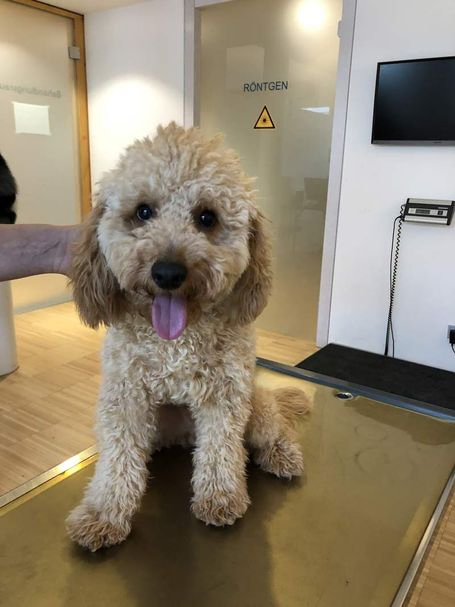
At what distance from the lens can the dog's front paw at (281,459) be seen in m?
1.18

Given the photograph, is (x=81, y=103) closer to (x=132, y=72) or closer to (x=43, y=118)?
(x=43, y=118)

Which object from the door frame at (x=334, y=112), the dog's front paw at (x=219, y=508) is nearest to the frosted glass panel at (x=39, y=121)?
the door frame at (x=334, y=112)

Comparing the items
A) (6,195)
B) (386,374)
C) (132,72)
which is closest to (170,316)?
(6,195)

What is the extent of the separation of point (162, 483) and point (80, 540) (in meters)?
0.24

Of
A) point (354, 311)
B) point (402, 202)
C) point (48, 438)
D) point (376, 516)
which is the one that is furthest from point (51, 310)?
point (376, 516)

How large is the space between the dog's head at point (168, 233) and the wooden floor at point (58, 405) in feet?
2.99

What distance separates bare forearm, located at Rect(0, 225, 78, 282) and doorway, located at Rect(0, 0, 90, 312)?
2902mm

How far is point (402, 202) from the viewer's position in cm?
291

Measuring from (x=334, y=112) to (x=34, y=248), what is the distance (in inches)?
98.4

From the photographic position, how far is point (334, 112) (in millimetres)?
3061

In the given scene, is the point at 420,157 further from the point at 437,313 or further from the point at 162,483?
the point at 162,483

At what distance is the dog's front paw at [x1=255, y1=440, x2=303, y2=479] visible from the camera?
1.18 m

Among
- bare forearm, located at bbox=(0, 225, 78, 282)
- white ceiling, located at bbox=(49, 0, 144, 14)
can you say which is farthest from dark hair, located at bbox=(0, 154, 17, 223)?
white ceiling, located at bbox=(49, 0, 144, 14)

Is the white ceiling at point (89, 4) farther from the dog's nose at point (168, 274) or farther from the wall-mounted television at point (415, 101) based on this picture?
the dog's nose at point (168, 274)
